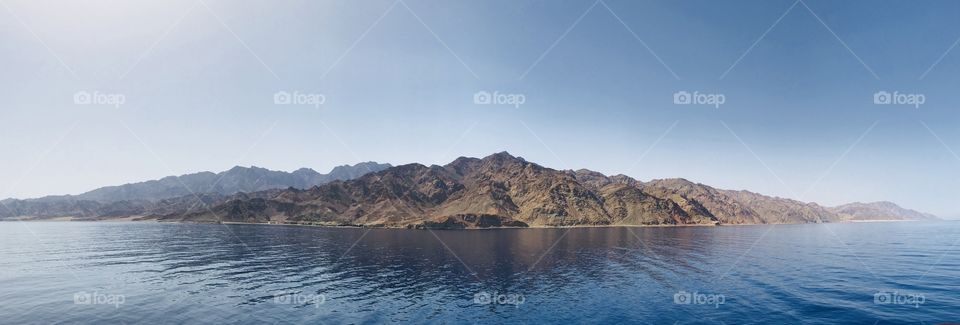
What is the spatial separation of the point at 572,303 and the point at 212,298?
52.6 m

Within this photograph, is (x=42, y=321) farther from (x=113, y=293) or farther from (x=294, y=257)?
(x=294, y=257)

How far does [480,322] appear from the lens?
48.7 m

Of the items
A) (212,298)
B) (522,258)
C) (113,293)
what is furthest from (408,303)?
(522,258)

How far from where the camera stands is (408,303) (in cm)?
5675

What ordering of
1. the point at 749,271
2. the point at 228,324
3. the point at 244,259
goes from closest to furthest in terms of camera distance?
the point at 228,324 < the point at 749,271 < the point at 244,259

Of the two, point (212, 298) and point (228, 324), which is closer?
point (228, 324)

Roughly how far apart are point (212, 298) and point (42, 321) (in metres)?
16.8

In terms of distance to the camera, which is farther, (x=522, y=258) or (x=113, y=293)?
(x=522, y=258)

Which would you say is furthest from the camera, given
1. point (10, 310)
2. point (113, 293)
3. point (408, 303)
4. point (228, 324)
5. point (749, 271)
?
point (749, 271)

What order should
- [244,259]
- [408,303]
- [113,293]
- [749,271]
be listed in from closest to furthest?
[408,303], [113,293], [749,271], [244,259]

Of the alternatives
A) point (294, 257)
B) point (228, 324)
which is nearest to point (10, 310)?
point (228, 324)

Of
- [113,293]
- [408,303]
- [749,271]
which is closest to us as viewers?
[408,303]

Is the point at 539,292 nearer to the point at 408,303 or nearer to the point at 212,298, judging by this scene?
the point at 408,303

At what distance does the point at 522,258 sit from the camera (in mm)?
109812
